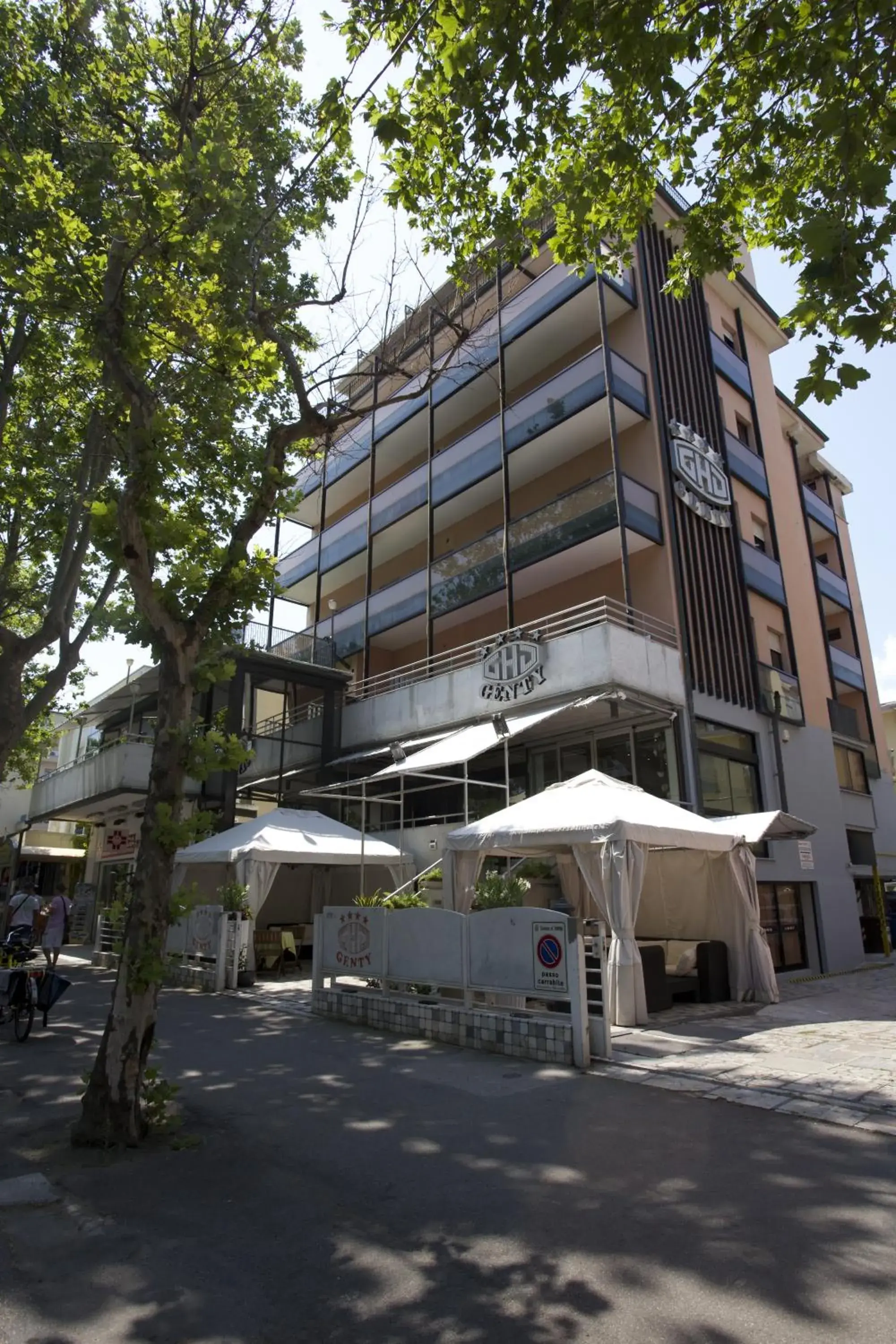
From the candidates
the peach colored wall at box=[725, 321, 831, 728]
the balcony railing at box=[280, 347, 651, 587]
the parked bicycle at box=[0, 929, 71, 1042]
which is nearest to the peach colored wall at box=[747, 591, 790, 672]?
the peach colored wall at box=[725, 321, 831, 728]

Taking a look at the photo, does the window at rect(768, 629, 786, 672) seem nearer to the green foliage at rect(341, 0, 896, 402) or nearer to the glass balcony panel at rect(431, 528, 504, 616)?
the glass balcony panel at rect(431, 528, 504, 616)

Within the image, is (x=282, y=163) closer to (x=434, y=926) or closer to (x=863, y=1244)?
(x=434, y=926)

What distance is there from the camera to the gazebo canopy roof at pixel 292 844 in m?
13.9

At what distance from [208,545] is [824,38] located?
5.70 meters

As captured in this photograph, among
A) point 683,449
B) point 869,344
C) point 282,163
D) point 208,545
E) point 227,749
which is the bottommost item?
point 227,749

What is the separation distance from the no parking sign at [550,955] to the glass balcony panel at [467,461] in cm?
1371

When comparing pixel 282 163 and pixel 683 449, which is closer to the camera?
pixel 282 163

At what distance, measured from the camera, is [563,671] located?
48.6ft

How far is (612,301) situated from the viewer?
17.7 metres

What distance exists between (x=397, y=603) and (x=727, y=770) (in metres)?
9.93

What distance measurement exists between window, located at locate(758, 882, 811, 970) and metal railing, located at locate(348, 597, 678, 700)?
5587 mm

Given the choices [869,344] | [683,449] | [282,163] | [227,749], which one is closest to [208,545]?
[227,749]

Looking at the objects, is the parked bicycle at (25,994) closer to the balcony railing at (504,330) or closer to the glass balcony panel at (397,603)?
the balcony railing at (504,330)

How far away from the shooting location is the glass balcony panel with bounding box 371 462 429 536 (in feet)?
70.9
